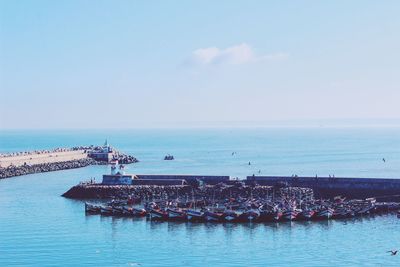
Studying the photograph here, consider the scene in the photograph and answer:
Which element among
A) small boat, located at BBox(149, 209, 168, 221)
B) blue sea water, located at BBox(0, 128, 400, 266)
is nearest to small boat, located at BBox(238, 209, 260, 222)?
blue sea water, located at BBox(0, 128, 400, 266)

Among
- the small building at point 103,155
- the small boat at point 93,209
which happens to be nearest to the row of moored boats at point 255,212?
the small boat at point 93,209

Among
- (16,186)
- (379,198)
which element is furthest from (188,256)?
(16,186)

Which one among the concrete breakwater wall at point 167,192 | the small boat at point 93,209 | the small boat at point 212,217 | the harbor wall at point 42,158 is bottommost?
the small boat at point 212,217

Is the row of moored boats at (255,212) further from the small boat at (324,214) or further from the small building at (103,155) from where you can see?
the small building at (103,155)

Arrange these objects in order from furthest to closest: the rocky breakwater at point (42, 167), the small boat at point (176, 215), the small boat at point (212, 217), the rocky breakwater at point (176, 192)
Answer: the rocky breakwater at point (42, 167), the rocky breakwater at point (176, 192), the small boat at point (176, 215), the small boat at point (212, 217)

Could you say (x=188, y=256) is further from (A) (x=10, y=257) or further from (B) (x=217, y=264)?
(A) (x=10, y=257)

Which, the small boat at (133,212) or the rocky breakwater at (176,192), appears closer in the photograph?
the small boat at (133,212)
